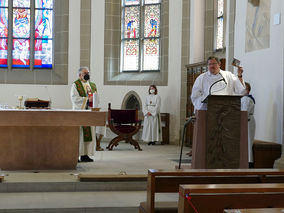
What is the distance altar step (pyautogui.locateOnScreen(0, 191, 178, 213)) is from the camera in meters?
5.73

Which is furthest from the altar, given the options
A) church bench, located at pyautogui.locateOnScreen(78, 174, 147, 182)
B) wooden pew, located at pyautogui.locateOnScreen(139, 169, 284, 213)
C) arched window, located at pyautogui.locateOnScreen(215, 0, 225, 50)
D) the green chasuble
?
arched window, located at pyautogui.locateOnScreen(215, 0, 225, 50)

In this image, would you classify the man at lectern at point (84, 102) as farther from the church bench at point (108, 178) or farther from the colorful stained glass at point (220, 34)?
the colorful stained glass at point (220, 34)

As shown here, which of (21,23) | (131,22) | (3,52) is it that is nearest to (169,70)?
(131,22)

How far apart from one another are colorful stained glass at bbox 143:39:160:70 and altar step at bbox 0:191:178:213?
7912 millimetres

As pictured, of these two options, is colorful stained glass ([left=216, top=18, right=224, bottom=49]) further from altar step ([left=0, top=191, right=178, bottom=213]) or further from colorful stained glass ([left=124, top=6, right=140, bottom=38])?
altar step ([left=0, top=191, right=178, bottom=213])

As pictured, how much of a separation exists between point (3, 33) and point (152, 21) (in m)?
4.22

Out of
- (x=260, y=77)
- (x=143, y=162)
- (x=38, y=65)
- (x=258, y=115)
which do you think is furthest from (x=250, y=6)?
(x=38, y=65)

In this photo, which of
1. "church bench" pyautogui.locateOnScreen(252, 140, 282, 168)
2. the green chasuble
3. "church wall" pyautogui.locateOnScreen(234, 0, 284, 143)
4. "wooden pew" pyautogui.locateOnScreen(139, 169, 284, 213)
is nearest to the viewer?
"wooden pew" pyautogui.locateOnScreen(139, 169, 284, 213)

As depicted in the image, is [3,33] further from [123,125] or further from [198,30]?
[198,30]

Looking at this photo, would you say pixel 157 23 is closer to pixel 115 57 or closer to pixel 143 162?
pixel 115 57

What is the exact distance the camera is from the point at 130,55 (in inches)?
585

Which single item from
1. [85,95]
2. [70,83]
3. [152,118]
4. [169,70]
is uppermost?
[169,70]

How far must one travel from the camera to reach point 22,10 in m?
14.6

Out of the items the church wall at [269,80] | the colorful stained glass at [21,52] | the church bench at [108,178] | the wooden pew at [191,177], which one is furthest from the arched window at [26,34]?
the wooden pew at [191,177]
